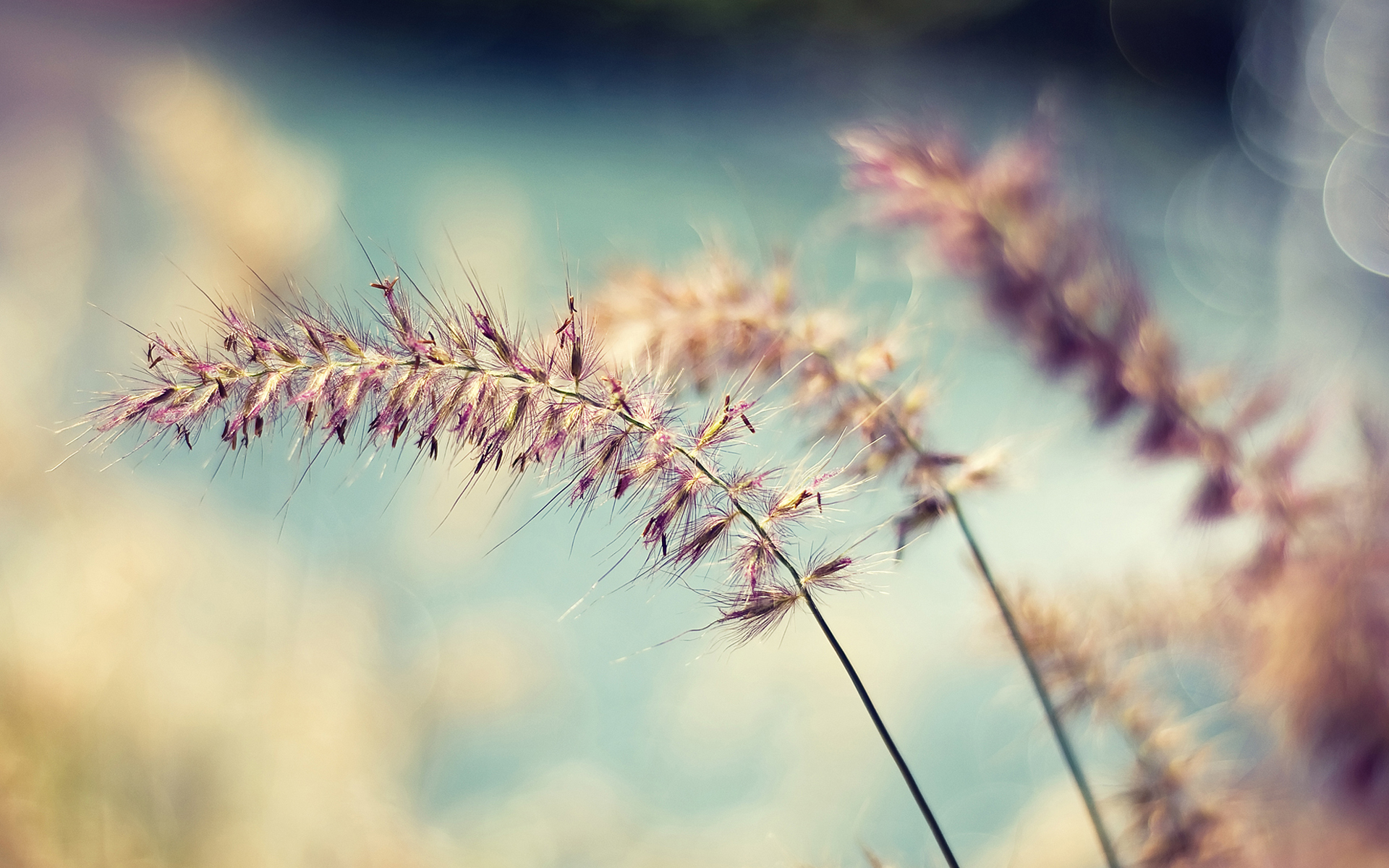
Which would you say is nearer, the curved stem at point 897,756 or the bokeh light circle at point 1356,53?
the curved stem at point 897,756

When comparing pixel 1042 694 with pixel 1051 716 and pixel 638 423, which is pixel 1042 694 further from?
pixel 638 423

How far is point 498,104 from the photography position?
3.03ft

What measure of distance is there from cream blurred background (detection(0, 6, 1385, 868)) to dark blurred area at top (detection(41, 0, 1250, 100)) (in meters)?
0.16

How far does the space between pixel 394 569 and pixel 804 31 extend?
89 centimetres

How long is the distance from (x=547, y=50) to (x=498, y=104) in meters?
0.13

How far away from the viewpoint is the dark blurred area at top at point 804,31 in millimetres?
924

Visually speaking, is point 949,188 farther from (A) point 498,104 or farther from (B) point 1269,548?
(A) point 498,104

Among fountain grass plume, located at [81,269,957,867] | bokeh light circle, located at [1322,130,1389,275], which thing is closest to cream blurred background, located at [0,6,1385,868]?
bokeh light circle, located at [1322,130,1389,275]

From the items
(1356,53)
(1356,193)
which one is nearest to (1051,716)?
(1356,193)

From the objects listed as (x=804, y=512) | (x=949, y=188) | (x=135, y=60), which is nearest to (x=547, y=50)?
(x=135, y=60)

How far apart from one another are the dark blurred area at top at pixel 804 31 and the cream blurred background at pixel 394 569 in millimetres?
161

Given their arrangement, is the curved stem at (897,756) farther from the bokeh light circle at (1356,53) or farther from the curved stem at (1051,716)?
the bokeh light circle at (1356,53)

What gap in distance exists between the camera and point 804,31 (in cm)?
96

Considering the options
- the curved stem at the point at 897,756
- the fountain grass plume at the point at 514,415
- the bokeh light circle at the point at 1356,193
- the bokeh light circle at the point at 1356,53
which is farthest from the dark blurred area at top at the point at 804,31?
the curved stem at the point at 897,756
